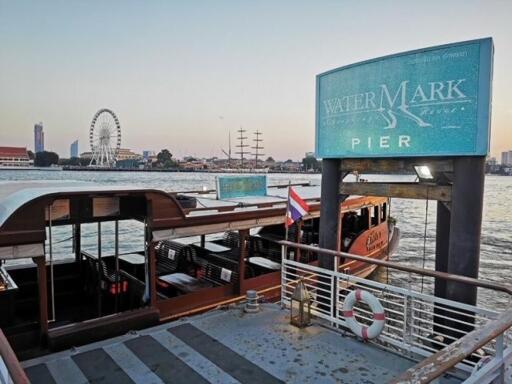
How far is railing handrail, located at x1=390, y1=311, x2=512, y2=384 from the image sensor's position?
1.91 m

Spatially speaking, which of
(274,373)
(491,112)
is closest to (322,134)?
(491,112)

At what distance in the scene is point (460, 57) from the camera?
475 cm

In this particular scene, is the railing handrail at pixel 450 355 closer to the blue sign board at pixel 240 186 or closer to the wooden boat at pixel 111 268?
the wooden boat at pixel 111 268

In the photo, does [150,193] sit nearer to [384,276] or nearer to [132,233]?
[384,276]

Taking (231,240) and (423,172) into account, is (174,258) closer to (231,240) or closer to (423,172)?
(231,240)

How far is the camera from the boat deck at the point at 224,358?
13.2 feet

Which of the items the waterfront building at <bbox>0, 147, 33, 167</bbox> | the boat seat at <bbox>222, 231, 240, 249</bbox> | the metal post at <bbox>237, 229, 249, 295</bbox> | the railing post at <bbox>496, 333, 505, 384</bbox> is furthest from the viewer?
the waterfront building at <bbox>0, 147, 33, 167</bbox>

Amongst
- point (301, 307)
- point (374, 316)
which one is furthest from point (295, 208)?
point (374, 316)

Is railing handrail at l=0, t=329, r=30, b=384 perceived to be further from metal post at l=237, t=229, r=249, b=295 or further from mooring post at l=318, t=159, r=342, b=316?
metal post at l=237, t=229, r=249, b=295

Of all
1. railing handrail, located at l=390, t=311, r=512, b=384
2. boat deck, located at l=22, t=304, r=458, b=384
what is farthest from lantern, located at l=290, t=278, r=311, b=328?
railing handrail, located at l=390, t=311, r=512, b=384

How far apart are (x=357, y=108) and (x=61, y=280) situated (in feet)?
20.8

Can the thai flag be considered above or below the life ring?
above

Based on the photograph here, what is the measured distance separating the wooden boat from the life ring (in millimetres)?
2556

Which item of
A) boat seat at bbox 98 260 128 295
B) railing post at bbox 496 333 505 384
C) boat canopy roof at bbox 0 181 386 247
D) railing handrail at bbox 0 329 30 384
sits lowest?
boat seat at bbox 98 260 128 295
